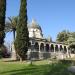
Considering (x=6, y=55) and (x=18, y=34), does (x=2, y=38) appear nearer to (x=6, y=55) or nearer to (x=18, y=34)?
(x=18, y=34)

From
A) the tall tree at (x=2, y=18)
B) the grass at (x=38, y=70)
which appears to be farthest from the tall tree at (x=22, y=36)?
the grass at (x=38, y=70)

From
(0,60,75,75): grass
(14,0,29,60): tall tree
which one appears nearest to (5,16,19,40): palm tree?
(14,0,29,60): tall tree

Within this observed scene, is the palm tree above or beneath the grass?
above

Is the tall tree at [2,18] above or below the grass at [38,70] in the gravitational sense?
above

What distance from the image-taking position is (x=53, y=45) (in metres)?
76.8

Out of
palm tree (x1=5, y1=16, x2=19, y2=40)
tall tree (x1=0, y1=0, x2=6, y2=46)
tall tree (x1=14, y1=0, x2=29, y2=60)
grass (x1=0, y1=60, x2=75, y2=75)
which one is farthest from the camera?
palm tree (x1=5, y1=16, x2=19, y2=40)

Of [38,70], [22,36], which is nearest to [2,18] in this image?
[22,36]

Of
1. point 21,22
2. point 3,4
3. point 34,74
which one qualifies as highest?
point 3,4

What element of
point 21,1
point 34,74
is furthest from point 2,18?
point 34,74

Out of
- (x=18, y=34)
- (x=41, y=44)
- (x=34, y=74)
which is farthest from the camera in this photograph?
(x=41, y=44)

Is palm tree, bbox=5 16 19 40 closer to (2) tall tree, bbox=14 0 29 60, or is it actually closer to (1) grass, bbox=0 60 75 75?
(2) tall tree, bbox=14 0 29 60

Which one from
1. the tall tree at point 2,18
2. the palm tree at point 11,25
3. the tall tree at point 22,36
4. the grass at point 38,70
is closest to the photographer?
the grass at point 38,70

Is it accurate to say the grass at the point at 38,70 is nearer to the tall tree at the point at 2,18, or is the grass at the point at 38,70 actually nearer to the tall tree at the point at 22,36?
the tall tree at the point at 2,18

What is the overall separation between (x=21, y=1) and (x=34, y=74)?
24371 millimetres
